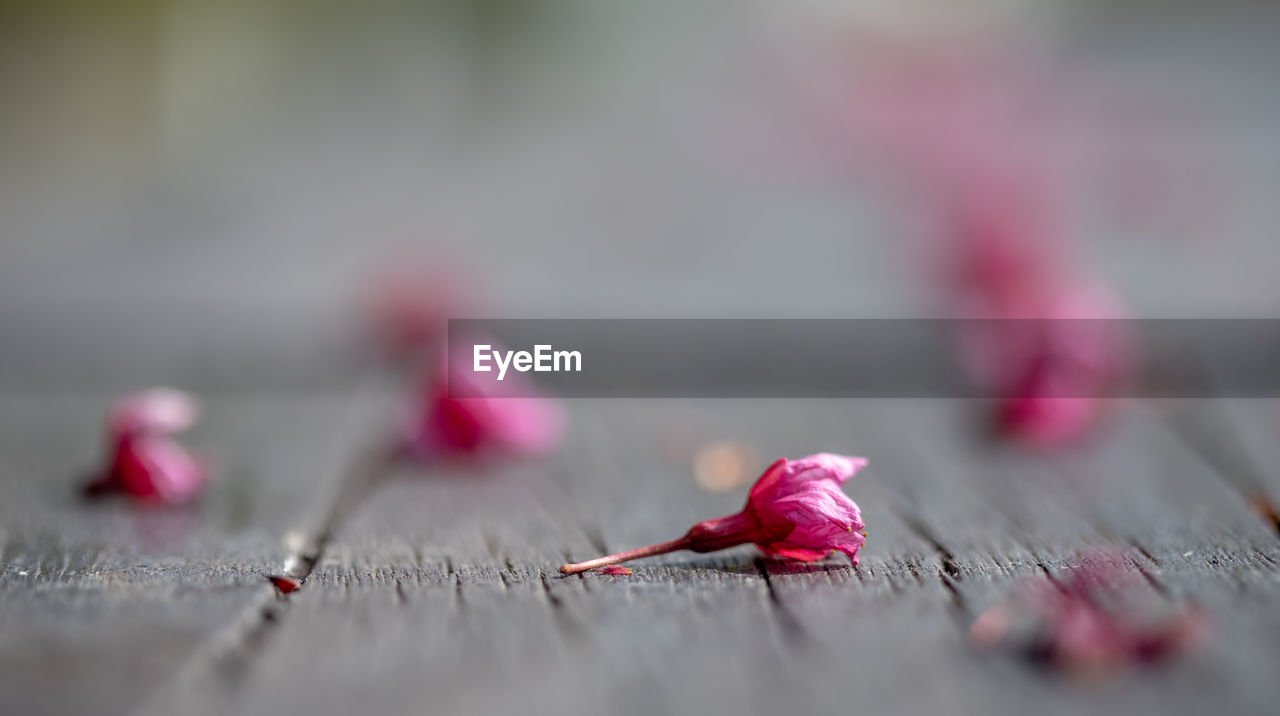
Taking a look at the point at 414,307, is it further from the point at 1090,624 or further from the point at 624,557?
the point at 1090,624

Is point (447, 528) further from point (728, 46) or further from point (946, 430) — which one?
point (728, 46)

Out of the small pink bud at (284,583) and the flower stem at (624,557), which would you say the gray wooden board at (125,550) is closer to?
the small pink bud at (284,583)

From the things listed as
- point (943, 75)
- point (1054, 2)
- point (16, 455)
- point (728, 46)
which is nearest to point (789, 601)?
point (16, 455)

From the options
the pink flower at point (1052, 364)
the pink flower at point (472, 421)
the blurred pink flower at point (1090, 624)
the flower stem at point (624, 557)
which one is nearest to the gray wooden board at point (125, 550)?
the pink flower at point (472, 421)

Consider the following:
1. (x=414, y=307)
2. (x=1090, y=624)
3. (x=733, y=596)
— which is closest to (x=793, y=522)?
(x=733, y=596)

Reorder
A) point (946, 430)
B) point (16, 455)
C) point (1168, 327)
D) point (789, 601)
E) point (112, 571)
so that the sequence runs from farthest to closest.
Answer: point (1168, 327) < point (946, 430) < point (16, 455) < point (112, 571) < point (789, 601)

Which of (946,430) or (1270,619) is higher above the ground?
(946,430)
